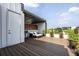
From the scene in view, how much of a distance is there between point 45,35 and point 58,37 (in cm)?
33

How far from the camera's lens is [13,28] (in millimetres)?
4277

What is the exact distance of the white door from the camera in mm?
4211

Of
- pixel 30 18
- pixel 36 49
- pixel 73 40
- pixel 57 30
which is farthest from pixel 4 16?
pixel 73 40

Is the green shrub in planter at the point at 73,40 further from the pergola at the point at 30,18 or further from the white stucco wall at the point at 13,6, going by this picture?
the white stucco wall at the point at 13,6

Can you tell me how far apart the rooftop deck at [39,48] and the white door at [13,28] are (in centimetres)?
16

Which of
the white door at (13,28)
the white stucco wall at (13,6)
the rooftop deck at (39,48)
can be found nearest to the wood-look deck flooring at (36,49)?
the rooftop deck at (39,48)

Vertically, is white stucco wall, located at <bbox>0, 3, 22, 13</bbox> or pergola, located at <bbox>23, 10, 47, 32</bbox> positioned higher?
white stucco wall, located at <bbox>0, 3, 22, 13</bbox>

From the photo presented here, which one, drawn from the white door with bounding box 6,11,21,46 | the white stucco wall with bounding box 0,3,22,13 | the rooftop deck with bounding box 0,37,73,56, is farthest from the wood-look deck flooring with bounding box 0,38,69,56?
the white stucco wall with bounding box 0,3,22,13

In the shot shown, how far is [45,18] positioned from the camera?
421cm

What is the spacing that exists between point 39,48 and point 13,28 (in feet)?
2.74

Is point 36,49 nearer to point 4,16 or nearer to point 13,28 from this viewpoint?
point 13,28

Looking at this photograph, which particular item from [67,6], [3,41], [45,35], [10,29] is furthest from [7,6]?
[67,6]

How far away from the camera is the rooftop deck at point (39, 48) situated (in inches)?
163

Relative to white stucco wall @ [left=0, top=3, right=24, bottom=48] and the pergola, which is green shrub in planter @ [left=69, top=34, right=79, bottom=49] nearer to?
the pergola
